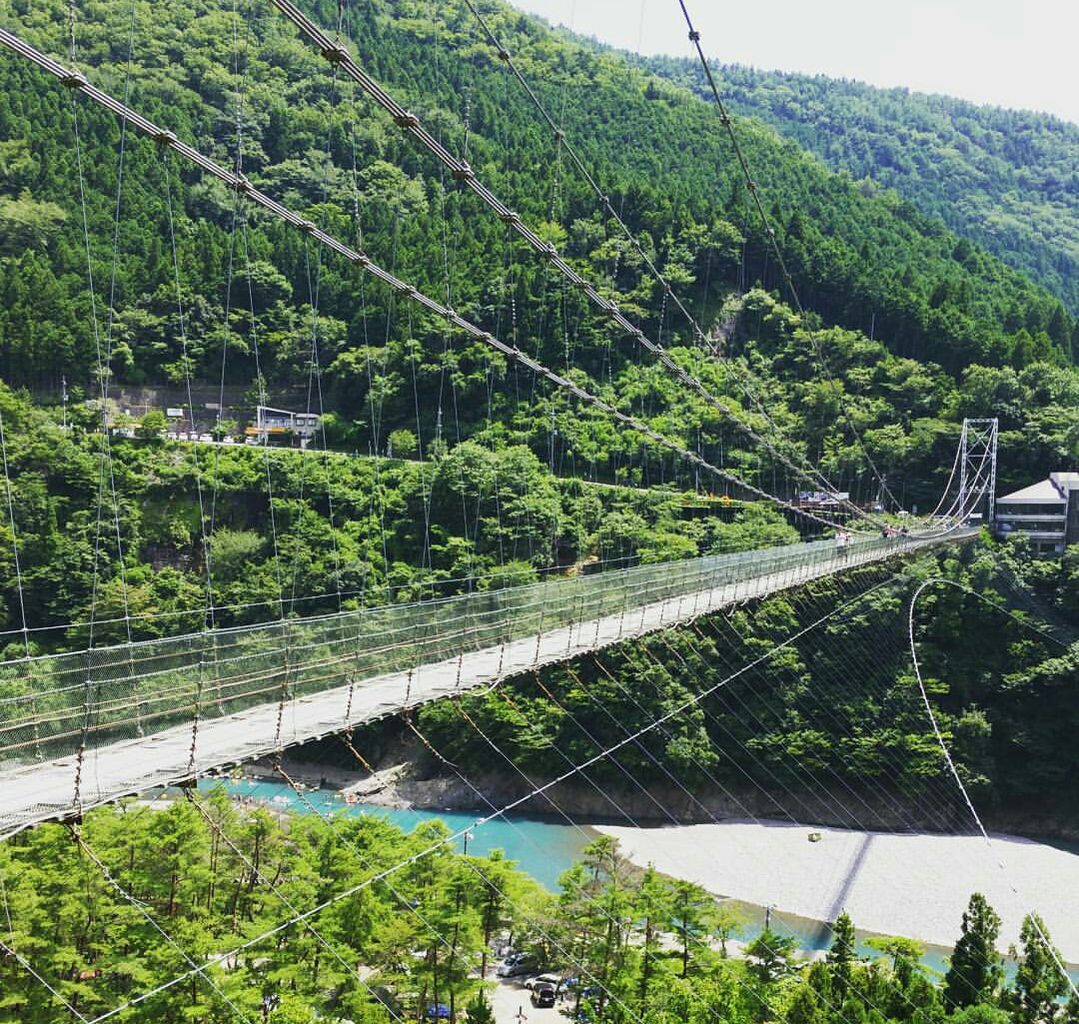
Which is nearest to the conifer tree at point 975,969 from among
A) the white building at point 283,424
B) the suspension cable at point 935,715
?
the suspension cable at point 935,715

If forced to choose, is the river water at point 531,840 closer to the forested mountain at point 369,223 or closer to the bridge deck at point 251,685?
the bridge deck at point 251,685

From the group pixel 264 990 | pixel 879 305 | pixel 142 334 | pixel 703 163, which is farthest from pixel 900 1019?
pixel 703 163

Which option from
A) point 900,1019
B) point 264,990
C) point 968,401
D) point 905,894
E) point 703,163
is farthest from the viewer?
point 703,163

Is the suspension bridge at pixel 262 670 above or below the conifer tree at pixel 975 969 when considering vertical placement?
above

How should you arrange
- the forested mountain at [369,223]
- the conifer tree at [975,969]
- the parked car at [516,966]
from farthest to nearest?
the forested mountain at [369,223] → the parked car at [516,966] → the conifer tree at [975,969]

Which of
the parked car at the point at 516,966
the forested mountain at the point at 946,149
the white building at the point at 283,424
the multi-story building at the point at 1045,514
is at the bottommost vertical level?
the parked car at the point at 516,966

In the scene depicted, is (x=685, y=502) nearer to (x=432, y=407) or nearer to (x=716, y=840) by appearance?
(x=432, y=407)

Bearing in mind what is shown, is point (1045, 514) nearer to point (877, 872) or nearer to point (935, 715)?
point (935, 715)
